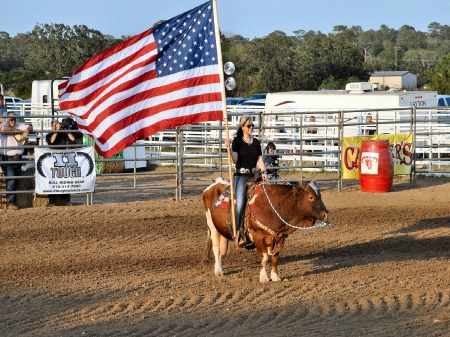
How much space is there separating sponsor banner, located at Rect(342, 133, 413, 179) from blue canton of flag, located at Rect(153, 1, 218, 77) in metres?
9.04

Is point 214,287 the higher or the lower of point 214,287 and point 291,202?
the lower

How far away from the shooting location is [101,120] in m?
9.11

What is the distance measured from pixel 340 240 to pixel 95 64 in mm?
4824

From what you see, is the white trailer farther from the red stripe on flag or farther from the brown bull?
the brown bull

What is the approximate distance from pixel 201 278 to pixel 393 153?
1031 centimetres

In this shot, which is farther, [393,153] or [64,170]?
[393,153]

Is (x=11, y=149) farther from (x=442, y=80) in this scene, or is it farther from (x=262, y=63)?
(x=262, y=63)

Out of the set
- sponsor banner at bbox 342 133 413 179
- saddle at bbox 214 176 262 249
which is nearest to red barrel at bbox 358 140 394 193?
sponsor banner at bbox 342 133 413 179

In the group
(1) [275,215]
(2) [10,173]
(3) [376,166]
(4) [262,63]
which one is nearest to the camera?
(1) [275,215]

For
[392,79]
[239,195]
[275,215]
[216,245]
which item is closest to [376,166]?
[216,245]

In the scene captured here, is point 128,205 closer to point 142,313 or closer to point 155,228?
point 155,228

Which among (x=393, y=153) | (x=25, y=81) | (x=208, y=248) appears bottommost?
(x=208, y=248)

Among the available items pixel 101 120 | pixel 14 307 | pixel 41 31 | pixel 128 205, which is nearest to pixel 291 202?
pixel 101 120

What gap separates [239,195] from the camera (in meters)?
8.98
